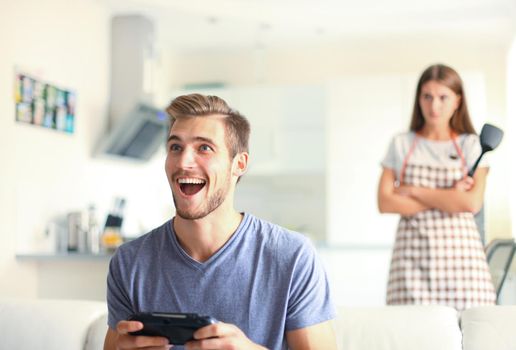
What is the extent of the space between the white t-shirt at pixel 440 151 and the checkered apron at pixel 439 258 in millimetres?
18

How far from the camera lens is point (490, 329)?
73.7 inches

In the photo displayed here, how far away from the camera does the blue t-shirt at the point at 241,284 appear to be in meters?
1.60

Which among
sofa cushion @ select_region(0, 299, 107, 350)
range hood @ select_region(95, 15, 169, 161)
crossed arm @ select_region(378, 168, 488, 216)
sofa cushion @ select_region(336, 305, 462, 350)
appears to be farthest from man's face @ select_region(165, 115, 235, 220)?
range hood @ select_region(95, 15, 169, 161)

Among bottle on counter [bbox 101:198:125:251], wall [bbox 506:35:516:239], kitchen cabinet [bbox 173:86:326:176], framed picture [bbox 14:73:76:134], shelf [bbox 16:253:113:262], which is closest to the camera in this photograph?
shelf [bbox 16:253:113:262]

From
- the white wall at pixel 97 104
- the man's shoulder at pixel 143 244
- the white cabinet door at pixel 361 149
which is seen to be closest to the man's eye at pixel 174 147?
the man's shoulder at pixel 143 244

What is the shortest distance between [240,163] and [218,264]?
249 millimetres

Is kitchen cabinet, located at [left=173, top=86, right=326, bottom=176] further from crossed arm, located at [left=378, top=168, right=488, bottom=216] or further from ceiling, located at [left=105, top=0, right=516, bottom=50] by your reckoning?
crossed arm, located at [left=378, top=168, right=488, bottom=216]

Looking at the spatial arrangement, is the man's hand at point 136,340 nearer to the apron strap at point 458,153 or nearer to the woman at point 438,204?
the woman at point 438,204

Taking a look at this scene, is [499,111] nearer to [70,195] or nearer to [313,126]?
[313,126]

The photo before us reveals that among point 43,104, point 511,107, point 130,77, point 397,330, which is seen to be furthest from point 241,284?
point 511,107

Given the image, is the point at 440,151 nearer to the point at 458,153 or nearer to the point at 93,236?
the point at 458,153

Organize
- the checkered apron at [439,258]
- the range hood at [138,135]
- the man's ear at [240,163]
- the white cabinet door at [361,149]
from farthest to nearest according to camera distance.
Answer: the white cabinet door at [361,149] < the range hood at [138,135] < the checkered apron at [439,258] < the man's ear at [240,163]

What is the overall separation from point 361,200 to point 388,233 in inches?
13.3

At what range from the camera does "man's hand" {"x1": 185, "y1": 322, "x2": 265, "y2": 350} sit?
137 cm
